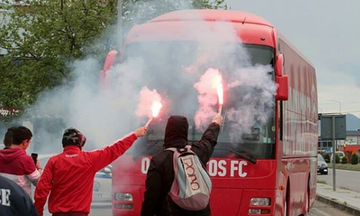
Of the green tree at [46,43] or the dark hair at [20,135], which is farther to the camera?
the green tree at [46,43]

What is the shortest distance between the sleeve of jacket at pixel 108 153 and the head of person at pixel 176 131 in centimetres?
97

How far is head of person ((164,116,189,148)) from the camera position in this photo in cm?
589

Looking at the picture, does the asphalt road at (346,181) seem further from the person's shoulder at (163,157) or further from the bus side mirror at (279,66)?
the person's shoulder at (163,157)

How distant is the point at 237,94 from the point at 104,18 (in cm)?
1687

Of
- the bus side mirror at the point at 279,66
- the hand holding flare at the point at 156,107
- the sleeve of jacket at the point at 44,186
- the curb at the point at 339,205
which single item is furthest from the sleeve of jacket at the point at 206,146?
the curb at the point at 339,205

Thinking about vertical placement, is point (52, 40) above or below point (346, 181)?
above

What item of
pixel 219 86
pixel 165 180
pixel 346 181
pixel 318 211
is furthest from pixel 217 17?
pixel 346 181

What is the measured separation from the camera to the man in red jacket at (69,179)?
21.6 ft

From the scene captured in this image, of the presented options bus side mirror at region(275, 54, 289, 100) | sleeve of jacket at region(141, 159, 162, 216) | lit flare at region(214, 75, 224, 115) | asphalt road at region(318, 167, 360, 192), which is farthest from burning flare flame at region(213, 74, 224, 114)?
asphalt road at region(318, 167, 360, 192)

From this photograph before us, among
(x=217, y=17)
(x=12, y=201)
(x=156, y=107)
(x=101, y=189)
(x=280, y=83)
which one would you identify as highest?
(x=217, y=17)

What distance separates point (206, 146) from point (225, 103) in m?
3.22

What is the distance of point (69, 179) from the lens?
6.60 meters

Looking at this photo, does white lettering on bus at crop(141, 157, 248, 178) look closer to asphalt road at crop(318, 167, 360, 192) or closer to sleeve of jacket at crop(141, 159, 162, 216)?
sleeve of jacket at crop(141, 159, 162, 216)

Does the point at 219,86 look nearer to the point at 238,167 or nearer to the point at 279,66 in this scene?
the point at 279,66
